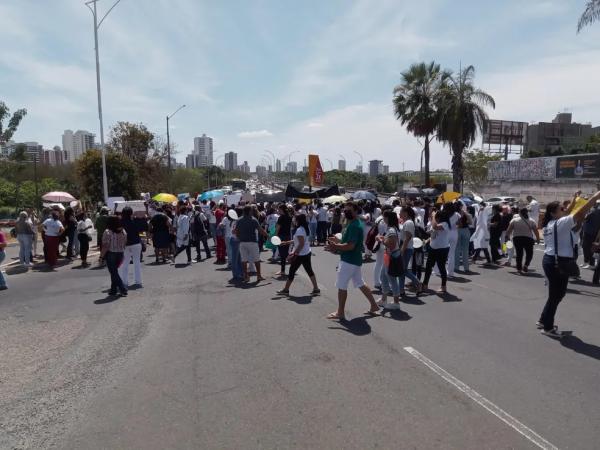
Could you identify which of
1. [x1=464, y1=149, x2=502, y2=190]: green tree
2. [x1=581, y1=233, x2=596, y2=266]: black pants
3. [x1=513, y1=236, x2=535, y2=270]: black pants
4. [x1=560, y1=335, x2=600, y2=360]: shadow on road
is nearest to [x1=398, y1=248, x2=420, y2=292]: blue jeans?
[x1=560, y1=335, x2=600, y2=360]: shadow on road

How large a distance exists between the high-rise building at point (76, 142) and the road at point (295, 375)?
152026 mm

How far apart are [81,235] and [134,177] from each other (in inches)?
1070

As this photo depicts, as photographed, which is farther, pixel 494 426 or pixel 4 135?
pixel 4 135

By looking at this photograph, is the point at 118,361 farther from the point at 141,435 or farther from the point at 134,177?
the point at 134,177

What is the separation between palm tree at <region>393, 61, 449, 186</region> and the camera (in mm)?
33031

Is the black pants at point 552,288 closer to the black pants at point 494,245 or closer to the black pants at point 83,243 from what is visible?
the black pants at point 494,245

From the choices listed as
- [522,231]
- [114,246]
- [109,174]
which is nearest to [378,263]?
[522,231]

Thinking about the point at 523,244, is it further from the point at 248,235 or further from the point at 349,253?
the point at 248,235

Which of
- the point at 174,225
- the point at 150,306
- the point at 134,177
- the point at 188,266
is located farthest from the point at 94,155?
the point at 150,306

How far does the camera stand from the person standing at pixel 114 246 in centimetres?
922

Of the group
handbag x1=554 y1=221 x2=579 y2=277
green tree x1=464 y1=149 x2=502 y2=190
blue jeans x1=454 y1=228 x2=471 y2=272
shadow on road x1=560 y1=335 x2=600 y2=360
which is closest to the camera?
shadow on road x1=560 y1=335 x2=600 y2=360

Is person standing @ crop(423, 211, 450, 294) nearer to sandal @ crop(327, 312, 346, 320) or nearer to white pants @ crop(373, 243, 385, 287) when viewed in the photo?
white pants @ crop(373, 243, 385, 287)

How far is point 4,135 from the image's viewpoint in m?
25.8

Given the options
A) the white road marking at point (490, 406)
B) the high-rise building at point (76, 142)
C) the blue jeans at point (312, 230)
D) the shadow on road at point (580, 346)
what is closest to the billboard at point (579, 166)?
the blue jeans at point (312, 230)
